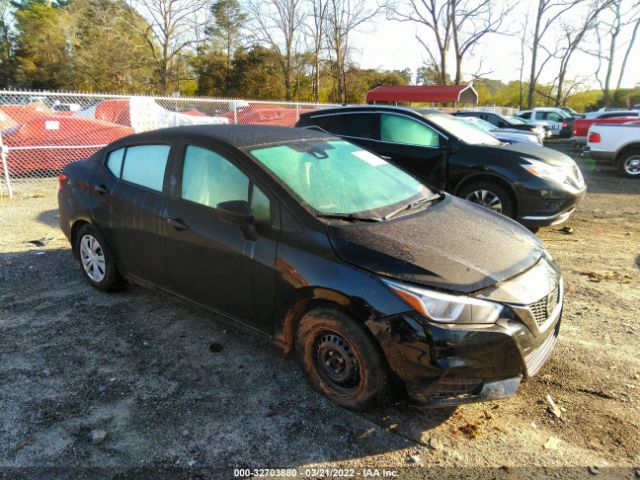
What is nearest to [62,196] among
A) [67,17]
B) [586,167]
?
[586,167]

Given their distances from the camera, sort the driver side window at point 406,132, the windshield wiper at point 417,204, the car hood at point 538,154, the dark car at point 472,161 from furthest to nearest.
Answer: the driver side window at point 406,132 → the car hood at point 538,154 → the dark car at point 472,161 → the windshield wiper at point 417,204

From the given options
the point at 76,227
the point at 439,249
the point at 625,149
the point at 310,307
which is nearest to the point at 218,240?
the point at 310,307

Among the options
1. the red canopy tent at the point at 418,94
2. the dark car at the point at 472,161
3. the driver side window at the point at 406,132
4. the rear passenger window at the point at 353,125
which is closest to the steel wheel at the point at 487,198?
the dark car at the point at 472,161

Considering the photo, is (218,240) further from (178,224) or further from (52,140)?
(52,140)

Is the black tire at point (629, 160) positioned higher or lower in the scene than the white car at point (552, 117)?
lower

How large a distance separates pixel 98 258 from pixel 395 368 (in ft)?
10.3

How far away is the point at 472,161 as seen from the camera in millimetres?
6160

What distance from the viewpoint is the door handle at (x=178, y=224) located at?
3336 millimetres

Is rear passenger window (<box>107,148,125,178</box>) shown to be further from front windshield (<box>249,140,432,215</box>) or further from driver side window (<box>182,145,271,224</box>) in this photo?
front windshield (<box>249,140,432,215</box>)

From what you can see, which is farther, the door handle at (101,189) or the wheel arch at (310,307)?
the door handle at (101,189)

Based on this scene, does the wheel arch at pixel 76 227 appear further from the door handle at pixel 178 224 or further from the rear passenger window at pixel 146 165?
the door handle at pixel 178 224

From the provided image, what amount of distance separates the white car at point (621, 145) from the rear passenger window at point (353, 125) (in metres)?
7.72

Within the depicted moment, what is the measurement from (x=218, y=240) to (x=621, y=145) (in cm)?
1174

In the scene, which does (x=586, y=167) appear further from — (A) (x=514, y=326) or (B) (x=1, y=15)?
(B) (x=1, y=15)
